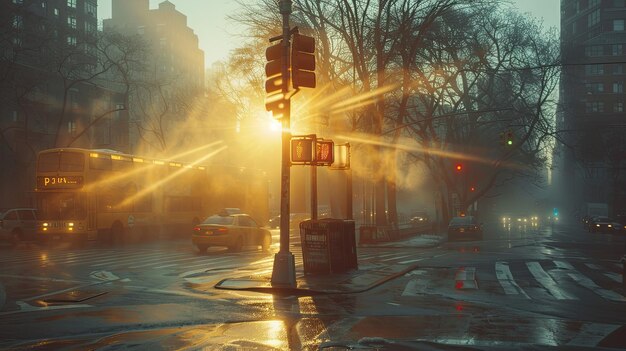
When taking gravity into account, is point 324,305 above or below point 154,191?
below

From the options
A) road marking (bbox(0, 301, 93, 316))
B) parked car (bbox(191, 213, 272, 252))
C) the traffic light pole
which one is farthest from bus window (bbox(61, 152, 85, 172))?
road marking (bbox(0, 301, 93, 316))

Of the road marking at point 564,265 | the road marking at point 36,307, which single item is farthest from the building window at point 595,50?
the road marking at point 36,307

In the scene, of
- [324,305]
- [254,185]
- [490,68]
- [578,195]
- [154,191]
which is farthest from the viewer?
[578,195]

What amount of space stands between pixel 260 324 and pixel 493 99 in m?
46.7

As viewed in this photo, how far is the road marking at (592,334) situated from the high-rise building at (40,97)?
3912cm

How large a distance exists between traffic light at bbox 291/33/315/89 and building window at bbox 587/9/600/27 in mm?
128373

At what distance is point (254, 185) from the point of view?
52.9 metres

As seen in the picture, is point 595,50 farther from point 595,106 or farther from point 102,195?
point 102,195

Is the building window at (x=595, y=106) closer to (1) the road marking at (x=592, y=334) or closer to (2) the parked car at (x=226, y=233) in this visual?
(2) the parked car at (x=226, y=233)

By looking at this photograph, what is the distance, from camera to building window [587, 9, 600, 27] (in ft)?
419

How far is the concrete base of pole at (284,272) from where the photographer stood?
47.8ft

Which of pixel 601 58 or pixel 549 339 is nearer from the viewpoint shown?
pixel 549 339

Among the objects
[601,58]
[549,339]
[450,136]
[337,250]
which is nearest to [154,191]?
[337,250]

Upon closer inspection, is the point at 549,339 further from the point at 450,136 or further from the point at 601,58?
the point at 601,58
